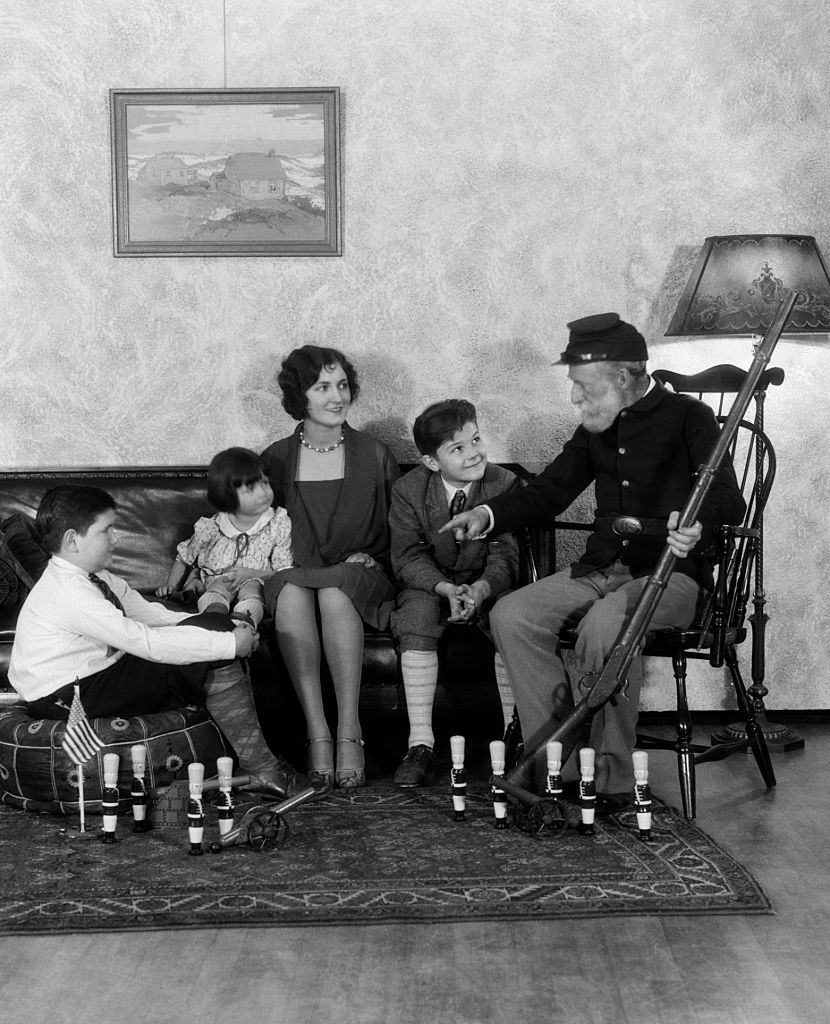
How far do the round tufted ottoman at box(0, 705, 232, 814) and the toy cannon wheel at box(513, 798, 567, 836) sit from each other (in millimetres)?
899

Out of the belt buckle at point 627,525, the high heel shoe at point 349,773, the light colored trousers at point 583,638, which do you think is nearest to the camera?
the light colored trousers at point 583,638

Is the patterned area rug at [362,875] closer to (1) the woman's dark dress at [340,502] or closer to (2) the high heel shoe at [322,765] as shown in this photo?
(2) the high heel shoe at [322,765]

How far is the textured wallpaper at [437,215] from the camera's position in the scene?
4.66 m

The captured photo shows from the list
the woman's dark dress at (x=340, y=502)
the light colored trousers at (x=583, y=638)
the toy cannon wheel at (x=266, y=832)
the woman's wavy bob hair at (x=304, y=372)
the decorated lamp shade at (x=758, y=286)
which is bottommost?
the toy cannon wheel at (x=266, y=832)

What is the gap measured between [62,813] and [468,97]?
280 centimetres

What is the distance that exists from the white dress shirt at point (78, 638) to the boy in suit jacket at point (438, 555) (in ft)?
2.23

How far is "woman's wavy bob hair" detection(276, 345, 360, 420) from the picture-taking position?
14.3ft

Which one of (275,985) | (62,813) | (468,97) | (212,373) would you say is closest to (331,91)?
(468,97)

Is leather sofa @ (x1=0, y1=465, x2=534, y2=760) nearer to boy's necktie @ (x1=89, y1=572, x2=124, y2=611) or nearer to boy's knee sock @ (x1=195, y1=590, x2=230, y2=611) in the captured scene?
boy's knee sock @ (x1=195, y1=590, x2=230, y2=611)

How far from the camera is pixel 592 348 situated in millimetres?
3865

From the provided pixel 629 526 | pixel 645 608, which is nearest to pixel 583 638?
pixel 645 608

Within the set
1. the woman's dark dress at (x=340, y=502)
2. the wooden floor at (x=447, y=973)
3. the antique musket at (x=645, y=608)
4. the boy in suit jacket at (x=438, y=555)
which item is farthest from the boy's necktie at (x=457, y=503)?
the wooden floor at (x=447, y=973)

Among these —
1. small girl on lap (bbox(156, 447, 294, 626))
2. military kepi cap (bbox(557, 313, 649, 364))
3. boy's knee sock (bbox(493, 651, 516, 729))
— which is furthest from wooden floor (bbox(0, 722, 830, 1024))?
small girl on lap (bbox(156, 447, 294, 626))

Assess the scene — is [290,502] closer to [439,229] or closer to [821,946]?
[439,229]
